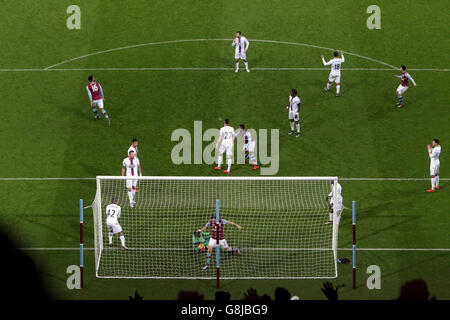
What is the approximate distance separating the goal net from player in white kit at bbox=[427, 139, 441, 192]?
360 cm

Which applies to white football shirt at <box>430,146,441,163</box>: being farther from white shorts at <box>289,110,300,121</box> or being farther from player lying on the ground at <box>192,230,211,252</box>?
player lying on the ground at <box>192,230,211,252</box>

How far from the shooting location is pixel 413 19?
123 ft

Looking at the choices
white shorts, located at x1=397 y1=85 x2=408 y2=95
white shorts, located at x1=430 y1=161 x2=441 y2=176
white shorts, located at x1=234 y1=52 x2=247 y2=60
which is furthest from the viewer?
Answer: white shorts, located at x1=234 y1=52 x2=247 y2=60

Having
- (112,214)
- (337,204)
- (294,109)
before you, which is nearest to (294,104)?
(294,109)

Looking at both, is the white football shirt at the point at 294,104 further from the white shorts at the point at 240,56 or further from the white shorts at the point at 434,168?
the white shorts at the point at 434,168

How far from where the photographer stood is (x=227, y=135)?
28.0 metres

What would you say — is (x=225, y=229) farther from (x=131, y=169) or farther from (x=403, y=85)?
(x=403, y=85)

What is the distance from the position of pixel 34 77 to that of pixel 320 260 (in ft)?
55.9

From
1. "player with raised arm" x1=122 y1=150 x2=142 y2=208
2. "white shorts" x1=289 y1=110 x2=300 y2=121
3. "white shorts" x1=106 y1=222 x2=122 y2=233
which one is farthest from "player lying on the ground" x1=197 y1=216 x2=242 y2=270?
"white shorts" x1=289 y1=110 x2=300 y2=121

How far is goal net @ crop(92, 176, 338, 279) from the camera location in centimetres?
2277

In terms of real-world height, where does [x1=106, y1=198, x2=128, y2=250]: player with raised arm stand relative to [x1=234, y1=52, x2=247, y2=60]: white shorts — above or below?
below

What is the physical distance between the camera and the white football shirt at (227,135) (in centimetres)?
2798

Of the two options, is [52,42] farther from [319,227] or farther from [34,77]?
[319,227]

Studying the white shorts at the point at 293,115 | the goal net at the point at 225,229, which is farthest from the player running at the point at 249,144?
the white shorts at the point at 293,115
